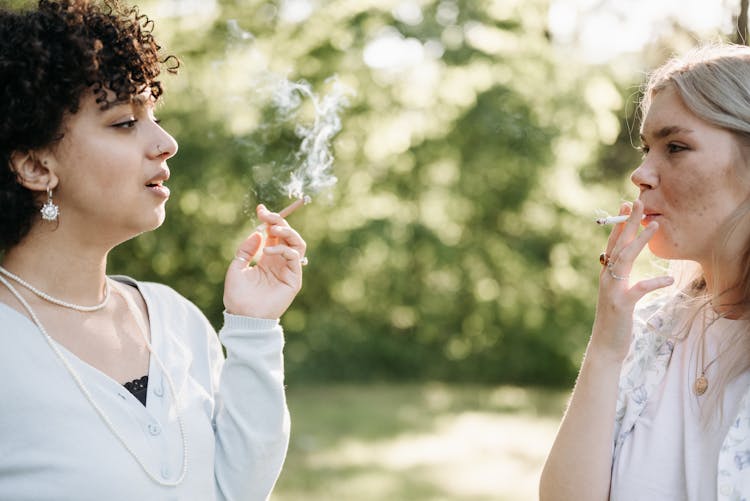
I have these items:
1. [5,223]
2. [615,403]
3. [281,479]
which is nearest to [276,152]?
[5,223]

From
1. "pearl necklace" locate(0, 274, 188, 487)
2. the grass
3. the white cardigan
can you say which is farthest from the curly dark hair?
the grass

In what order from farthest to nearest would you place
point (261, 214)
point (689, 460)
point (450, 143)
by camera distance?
point (450, 143) < point (261, 214) < point (689, 460)

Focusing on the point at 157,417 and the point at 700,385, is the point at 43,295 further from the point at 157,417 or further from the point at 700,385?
the point at 700,385

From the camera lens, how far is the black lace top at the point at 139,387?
6.43ft

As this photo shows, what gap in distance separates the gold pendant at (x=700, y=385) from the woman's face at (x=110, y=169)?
4.82 feet

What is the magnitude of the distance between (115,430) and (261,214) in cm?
69

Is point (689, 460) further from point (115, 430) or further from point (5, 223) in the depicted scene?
point (5, 223)

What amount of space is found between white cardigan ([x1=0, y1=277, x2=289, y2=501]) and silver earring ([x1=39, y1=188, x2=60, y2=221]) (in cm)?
23

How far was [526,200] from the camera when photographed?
35.2 feet

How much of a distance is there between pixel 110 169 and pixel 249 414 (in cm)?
71

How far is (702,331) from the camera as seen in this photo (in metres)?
2.15

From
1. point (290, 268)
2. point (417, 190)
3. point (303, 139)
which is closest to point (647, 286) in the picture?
point (290, 268)

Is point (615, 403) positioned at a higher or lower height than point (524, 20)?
lower

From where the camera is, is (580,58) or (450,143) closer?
(580,58)
